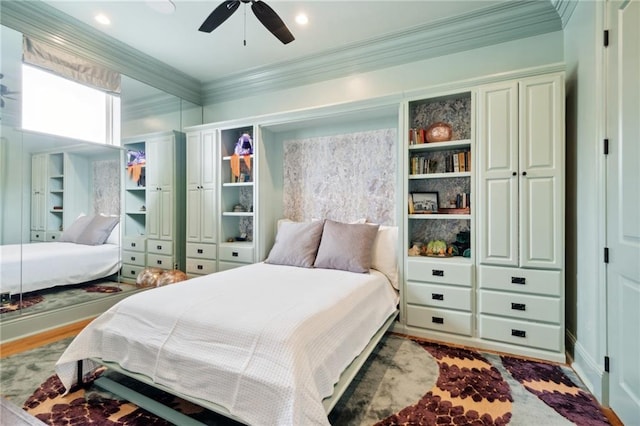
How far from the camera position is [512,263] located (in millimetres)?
2322

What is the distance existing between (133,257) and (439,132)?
373 cm

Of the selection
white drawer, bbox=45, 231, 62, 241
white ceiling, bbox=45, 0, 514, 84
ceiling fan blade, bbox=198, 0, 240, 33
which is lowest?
white drawer, bbox=45, 231, 62, 241

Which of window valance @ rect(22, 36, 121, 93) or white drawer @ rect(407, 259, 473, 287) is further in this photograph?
window valance @ rect(22, 36, 121, 93)

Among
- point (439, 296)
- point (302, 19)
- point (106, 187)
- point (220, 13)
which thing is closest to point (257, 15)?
point (220, 13)

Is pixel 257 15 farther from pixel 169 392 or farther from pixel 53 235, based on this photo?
pixel 53 235

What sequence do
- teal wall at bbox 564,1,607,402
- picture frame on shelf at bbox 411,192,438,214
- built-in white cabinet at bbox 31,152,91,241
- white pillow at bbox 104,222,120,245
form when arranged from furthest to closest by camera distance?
1. white pillow at bbox 104,222,120,245
2. picture frame on shelf at bbox 411,192,438,214
3. built-in white cabinet at bbox 31,152,91,241
4. teal wall at bbox 564,1,607,402

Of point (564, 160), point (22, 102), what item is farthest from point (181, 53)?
point (564, 160)

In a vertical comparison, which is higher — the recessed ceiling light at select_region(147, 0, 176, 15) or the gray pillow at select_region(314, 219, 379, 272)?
the recessed ceiling light at select_region(147, 0, 176, 15)

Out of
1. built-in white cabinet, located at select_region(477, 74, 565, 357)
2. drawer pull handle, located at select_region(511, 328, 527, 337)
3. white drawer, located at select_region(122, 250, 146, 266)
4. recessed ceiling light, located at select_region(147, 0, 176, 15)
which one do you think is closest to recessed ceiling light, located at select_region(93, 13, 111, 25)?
recessed ceiling light, located at select_region(147, 0, 176, 15)

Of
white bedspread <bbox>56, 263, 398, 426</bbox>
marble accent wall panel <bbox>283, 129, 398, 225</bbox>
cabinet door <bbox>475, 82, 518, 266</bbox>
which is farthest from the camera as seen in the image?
marble accent wall panel <bbox>283, 129, 398, 225</bbox>

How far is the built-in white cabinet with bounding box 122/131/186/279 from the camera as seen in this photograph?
3.57 meters

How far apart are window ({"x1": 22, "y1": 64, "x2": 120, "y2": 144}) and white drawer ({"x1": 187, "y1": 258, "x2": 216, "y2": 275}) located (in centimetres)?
169

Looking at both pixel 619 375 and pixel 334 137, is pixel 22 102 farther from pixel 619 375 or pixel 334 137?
pixel 619 375

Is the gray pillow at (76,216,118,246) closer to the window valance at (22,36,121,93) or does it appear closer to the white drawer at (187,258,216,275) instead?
the white drawer at (187,258,216,275)
